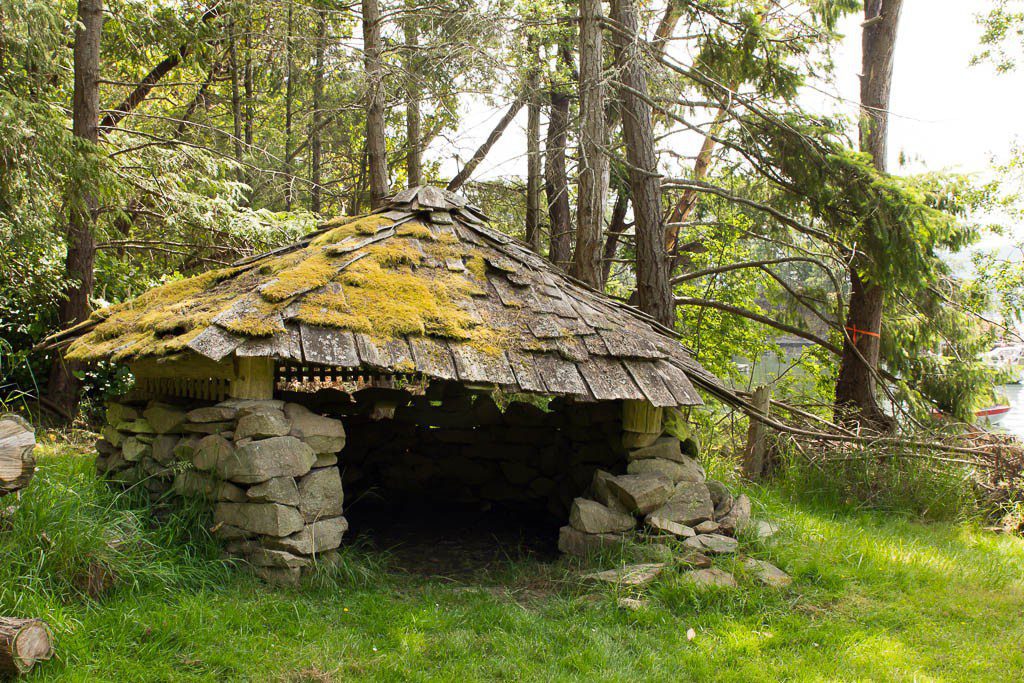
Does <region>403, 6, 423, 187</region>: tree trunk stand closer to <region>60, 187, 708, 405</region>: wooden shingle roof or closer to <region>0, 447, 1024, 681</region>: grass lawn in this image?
<region>60, 187, 708, 405</region>: wooden shingle roof

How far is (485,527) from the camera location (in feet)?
20.5

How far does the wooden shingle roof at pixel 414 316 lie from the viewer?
4020mm

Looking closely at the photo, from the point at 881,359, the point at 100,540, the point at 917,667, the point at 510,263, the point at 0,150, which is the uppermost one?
the point at 0,150

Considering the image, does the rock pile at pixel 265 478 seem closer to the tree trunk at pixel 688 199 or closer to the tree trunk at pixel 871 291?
the tree trunk at pixel 871 291

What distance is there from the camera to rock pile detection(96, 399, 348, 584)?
400 centimetres

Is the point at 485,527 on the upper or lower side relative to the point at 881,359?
lower

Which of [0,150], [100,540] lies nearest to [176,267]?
[0,150]

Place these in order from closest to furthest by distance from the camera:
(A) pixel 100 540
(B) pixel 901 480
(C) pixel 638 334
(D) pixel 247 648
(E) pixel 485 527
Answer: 1. (D) pixel 247 648
2. (A) pixel 100 540
3. (C) pixel 638 334
4. (E) pixel 485 527
5. (B) pixel 901 480

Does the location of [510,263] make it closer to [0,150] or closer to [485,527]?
[485,527]

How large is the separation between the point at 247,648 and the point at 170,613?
1.39ft

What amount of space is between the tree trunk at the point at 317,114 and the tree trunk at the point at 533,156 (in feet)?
9.42

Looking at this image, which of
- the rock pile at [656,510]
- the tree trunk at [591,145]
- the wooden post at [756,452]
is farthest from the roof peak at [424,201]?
the wooden post at [756,452]

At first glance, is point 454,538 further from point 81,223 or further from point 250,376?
point 81,223

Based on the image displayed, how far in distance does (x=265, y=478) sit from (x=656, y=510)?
8.11ft
